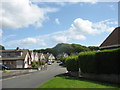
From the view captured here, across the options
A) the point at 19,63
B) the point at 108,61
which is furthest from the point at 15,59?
the point at 108,61

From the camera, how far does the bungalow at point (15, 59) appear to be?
5416cm

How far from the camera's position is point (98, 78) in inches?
631

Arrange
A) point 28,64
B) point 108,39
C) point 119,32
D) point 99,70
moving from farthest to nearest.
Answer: point 28,64, point 108,39, point 119,32, point 99,70

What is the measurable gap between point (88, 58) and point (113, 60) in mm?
4163

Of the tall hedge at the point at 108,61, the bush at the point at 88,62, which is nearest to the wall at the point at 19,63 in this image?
the bush at the point at 88,62

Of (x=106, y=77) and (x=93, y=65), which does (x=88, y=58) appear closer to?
(x=93, y=65)

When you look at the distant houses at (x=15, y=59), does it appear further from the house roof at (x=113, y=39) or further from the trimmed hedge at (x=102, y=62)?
the trimmed hedge at (x=102, y=62)

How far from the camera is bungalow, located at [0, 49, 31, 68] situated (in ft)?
178

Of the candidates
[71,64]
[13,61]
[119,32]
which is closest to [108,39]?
[119,32]

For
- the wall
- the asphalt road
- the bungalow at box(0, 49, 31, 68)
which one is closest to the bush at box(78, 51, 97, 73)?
the asphalt road

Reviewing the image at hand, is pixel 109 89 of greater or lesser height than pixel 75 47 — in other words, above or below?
below

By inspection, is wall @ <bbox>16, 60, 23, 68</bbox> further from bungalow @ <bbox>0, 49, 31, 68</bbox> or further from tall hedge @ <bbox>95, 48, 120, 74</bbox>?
tall hedge @ <bbox>95, 48, 120, 74</bbox>

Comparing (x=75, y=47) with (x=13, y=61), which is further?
(x=75, y=47)

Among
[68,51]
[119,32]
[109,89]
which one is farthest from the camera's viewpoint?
[68,51]
